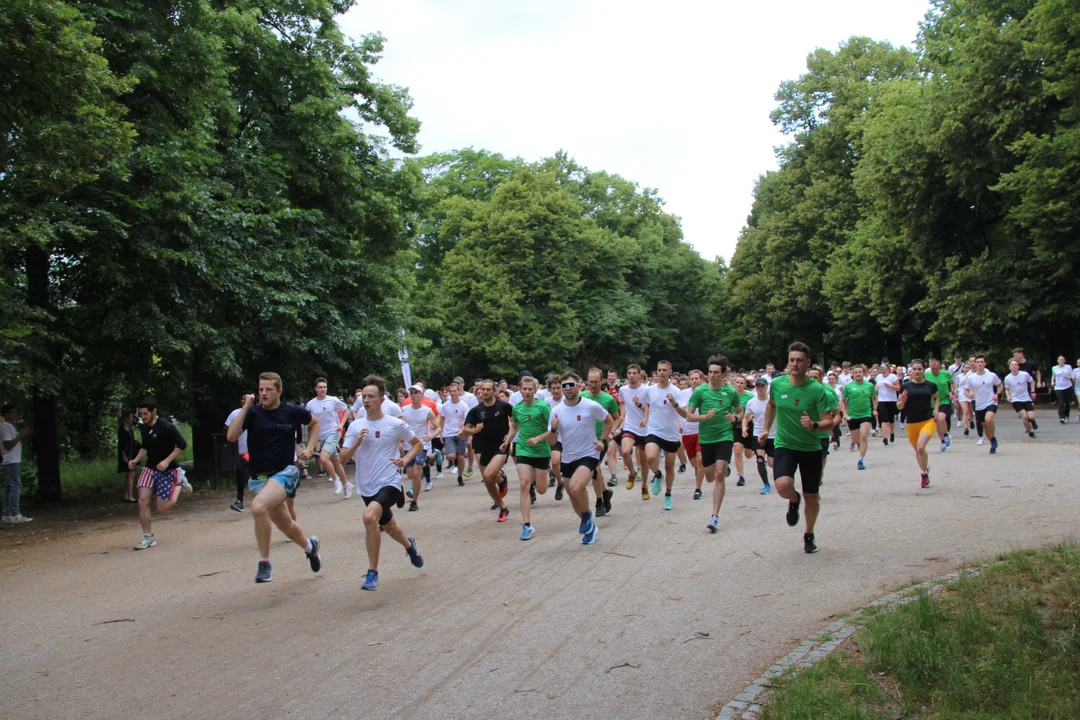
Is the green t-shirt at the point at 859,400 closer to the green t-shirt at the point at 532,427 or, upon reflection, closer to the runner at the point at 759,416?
the runner at the point at 759,416

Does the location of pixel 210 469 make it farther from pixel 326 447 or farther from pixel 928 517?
pixel 928 517

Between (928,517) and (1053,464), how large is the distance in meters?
5.96

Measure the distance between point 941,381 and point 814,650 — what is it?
13545mm

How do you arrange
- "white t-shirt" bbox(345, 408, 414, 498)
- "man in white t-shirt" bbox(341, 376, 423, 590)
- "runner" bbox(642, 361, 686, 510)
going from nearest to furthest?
"man in white t-shirt" bbox(341, 376, 423, 590) < "white t-shirt" bbox(345, 408, 414, 498) < "runner" bbox(642, 361, 686, 510)

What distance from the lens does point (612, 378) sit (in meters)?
20.9

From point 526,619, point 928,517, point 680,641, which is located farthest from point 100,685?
point 928,517

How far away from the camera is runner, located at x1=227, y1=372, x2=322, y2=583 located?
28.1ft

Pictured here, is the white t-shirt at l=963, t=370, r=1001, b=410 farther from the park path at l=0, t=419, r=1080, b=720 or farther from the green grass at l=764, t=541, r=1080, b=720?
the green grass at l=764, t=541, r=1080, b=720

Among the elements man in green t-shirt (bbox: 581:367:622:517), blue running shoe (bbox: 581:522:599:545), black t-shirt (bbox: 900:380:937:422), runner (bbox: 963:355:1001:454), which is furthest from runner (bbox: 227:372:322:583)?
runner (bbox: 963:355:1001:454)

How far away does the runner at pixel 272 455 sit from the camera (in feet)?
28.1

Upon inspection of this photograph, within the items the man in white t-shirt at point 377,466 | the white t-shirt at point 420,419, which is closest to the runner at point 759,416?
the white t-shirt at point 420,419

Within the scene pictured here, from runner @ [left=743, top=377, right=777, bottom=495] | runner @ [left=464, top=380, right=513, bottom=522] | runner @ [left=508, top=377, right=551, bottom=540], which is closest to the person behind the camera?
runner @ [left=508, top=377, right=551, bottom=540]

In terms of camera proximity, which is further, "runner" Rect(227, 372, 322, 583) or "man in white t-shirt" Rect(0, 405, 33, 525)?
"man in white t-shirt" Rect(0, 405, 33, 525)

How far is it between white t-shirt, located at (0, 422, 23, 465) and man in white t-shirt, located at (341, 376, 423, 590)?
8860 mm
